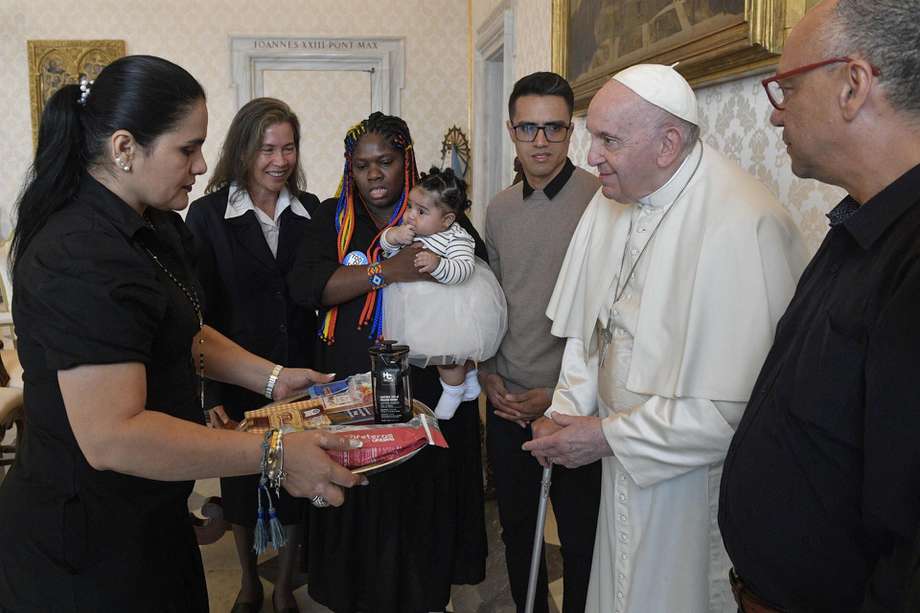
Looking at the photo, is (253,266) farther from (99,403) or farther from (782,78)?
(782,78)

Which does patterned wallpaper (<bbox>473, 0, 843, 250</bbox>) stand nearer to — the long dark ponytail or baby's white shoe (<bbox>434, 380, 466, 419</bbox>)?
baby's white shoe (<bbox>434, 380, 466, 419</bbox>)

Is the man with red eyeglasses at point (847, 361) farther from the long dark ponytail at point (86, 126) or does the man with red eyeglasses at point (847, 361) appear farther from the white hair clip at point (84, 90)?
the white hair clip at point (84, 90)

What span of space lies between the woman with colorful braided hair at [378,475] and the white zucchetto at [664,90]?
1.03m

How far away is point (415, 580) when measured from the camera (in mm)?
2713

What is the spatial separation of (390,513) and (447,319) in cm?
75

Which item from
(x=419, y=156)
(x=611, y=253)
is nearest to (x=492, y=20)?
(x=419, y=156)

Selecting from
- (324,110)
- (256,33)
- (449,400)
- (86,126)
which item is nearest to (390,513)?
(449,400)

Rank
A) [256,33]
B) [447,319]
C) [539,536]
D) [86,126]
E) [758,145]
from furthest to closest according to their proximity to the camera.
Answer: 1. [256,33]
2. [447,319]
3. [539,536]
4. [758,145]
5. [86,126]

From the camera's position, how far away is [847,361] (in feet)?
3.64

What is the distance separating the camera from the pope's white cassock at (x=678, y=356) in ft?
5.39

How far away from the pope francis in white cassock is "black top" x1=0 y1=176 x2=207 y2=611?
96cm

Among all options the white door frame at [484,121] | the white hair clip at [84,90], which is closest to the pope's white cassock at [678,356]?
the white hair clip at [84,90]

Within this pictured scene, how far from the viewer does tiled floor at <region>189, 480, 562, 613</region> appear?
10.5ft

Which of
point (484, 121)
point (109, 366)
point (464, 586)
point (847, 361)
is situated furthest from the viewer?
Answer: point (484, 121)
